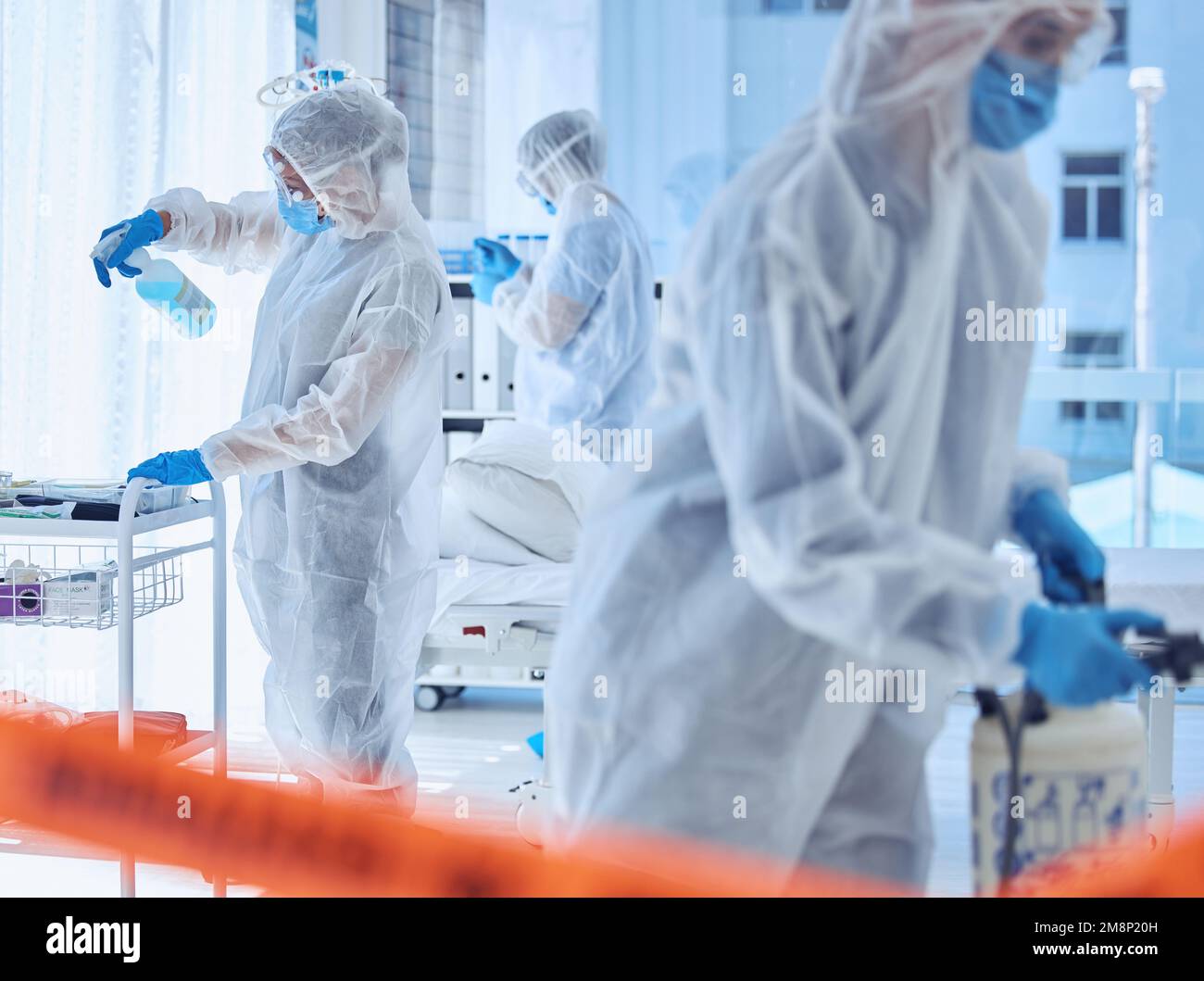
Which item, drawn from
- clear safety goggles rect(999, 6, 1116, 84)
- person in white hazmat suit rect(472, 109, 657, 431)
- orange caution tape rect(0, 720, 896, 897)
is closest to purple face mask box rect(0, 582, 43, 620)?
orange caution tape rect(0, 720, 896, 897)

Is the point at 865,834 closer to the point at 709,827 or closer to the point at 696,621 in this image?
the point at 709,827

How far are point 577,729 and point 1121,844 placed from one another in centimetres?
51

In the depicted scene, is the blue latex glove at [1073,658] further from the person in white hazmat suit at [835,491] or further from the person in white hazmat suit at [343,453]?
the person in white hazmat suit at [343,453]

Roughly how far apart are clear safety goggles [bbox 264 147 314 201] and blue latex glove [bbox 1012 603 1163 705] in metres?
1.60

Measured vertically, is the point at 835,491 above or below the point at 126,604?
above

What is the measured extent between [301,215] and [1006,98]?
146 centimetres

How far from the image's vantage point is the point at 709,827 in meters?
1.09

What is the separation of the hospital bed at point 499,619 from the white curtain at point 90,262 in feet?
3.23

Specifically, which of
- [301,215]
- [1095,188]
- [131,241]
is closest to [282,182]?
[301,215]

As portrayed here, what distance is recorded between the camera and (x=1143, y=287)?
3848 mm

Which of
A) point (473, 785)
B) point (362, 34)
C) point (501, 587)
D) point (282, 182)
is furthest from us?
point (362, 34)

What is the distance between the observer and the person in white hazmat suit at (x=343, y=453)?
202cm

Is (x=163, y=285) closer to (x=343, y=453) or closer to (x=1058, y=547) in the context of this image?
(x=343, y=453)
